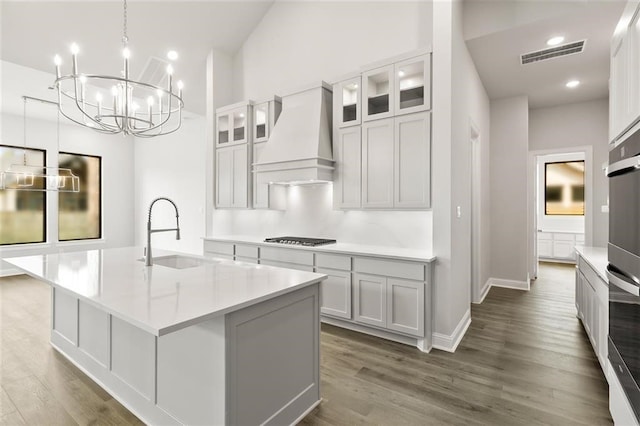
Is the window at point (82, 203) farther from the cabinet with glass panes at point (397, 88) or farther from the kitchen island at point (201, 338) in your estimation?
the cabinet with glass panes at point (397, 88)

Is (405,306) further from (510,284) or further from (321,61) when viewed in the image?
(321,61)

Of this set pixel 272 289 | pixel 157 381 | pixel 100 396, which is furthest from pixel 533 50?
pixel 100 396

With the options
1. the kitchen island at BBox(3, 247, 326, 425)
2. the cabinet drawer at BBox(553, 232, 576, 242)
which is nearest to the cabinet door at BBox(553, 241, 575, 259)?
the cabinet drawer at BBox(553, 232, 576, 242)

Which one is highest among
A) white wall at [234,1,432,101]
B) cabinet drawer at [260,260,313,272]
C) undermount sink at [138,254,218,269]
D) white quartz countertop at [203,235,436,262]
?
white wall at [234,1,432,101]

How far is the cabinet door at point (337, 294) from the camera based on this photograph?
333 cm

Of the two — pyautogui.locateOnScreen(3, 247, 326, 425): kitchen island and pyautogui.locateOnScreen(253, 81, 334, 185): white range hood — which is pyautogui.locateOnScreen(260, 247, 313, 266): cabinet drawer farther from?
pyautogui.locateOnScreen(3, 247, 326, 425): kitchen island

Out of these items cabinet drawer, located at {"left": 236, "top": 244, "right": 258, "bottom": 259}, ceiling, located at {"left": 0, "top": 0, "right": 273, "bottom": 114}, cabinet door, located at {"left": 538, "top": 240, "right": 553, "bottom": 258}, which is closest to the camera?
ceiling, located at {"left": 0, "top": 0, "right": 273, "bottom": 114}

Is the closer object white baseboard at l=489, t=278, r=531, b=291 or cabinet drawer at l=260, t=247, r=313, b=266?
cabinet drawer at l=260, t=247, r=313, b=266

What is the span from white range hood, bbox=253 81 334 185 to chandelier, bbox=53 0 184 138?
1.18 m

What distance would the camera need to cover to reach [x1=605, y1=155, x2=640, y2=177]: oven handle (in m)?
1.29

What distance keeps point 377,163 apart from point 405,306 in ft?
4.88

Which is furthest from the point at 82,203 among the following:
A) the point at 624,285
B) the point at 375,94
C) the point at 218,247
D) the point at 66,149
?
the point at 624,285

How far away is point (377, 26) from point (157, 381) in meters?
4.11

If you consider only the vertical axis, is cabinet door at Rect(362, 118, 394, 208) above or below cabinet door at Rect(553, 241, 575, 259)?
above
